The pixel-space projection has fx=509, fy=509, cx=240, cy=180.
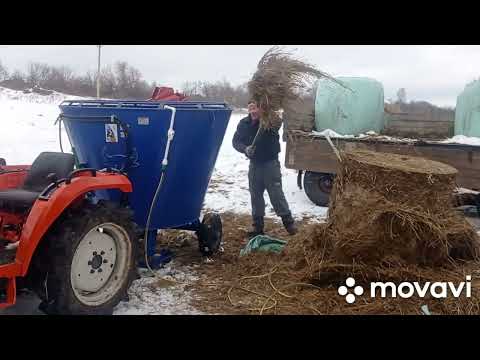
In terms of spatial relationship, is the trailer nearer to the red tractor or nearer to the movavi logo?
the movavi logo

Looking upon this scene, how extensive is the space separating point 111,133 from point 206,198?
163 inches

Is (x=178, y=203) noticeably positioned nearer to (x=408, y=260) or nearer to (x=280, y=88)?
(x=280, y=88)

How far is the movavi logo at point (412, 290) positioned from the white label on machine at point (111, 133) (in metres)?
2.33

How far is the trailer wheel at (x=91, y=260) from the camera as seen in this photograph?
346 cm

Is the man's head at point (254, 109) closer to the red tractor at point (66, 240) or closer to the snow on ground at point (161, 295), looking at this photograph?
the snow on ground at point (161, 295)

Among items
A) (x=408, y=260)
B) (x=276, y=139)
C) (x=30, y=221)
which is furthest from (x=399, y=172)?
(x=30, y=221)

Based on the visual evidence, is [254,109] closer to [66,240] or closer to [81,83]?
[66,240]

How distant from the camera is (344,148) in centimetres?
716

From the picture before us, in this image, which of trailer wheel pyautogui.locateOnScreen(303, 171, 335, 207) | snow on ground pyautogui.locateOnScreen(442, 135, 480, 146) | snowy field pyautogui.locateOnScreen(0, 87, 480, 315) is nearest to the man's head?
snowy field pyautogui.locateOnScreen(0, 87, 480, 315)

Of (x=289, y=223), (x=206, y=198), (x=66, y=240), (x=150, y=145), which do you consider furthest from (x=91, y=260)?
(x=206, y=198)

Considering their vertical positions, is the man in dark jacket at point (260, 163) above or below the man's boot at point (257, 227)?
above

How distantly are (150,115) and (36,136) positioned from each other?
36.0 ft

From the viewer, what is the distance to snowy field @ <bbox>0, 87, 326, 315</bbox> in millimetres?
4105

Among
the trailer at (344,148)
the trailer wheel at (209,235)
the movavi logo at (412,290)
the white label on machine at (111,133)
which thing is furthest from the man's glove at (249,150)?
the movavi logo at (412,290)
